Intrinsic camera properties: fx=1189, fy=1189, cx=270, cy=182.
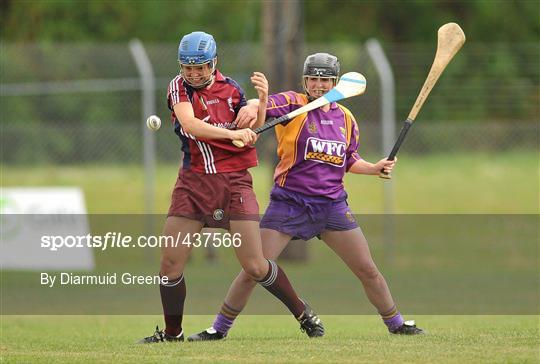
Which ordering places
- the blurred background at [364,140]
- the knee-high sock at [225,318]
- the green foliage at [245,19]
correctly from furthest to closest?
the green foliage at [245,19] → the blurred background at [364,140] → the knee-high sock at [225,318]

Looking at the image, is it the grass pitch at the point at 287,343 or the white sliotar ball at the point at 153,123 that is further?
the white sliotar ball at the point at 153,123

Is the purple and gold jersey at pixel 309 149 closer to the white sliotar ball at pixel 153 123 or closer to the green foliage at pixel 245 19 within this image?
the white sliotar ball at pixel 153 123

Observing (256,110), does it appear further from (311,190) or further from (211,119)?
(311,190)

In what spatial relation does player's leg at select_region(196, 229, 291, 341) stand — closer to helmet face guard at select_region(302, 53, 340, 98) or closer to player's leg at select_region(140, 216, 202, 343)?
player's leg at select_region(140, 216, 202, 343)

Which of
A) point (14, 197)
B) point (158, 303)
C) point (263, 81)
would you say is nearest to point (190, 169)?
point (263, 81)

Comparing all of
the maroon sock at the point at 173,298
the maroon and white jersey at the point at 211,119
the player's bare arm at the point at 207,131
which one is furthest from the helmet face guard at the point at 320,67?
the maroon sock at the point at 173,298

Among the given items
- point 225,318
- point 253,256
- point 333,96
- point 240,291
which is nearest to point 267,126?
point 333,96

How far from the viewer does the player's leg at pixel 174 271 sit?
8312 millimetres

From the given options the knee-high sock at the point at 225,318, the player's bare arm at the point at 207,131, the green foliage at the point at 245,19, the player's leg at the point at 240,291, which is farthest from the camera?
the green foliage at the point at 245,19

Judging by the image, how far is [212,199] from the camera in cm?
→ 838

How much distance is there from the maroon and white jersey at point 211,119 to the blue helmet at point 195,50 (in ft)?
0.82

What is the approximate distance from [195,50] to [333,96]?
45.8 inches

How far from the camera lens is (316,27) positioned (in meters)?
36.9

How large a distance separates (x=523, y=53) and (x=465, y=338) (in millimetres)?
10961
